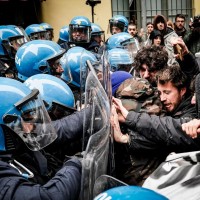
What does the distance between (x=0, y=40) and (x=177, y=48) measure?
2.93 metres

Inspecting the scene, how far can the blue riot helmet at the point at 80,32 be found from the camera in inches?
195

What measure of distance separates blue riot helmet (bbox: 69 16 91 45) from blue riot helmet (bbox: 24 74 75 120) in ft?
9.17

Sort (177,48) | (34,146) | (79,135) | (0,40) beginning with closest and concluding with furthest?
(34,146), (79,135), (177,48), (0,40)

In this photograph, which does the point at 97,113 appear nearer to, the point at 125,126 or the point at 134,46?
the point at 125,126

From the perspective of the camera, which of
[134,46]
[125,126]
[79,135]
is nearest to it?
[125,126]

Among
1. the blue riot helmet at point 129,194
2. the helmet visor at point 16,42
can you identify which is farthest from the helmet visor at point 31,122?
the helmet visor at point 16,42

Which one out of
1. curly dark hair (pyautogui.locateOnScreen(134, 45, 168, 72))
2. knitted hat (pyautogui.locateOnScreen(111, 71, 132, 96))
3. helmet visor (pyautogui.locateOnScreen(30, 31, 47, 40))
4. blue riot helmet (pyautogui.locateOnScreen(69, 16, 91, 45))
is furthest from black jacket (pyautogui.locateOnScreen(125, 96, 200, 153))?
helmet visor (pyautogui.locateOnScreen(30, 31, 47, 40))

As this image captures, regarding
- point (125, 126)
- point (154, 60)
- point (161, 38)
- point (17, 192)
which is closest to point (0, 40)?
point (161, 38)

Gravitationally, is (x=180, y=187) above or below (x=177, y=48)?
below

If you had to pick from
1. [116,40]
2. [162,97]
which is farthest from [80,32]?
[162,97]

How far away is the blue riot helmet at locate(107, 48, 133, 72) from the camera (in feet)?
10.8

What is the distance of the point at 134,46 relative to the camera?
13.4ft

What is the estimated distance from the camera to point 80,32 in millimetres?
5055

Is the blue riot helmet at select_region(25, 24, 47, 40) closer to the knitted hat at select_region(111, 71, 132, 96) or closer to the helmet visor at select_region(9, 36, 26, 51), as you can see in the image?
the helmet visor at select_region(9, 36, 26, 51)
